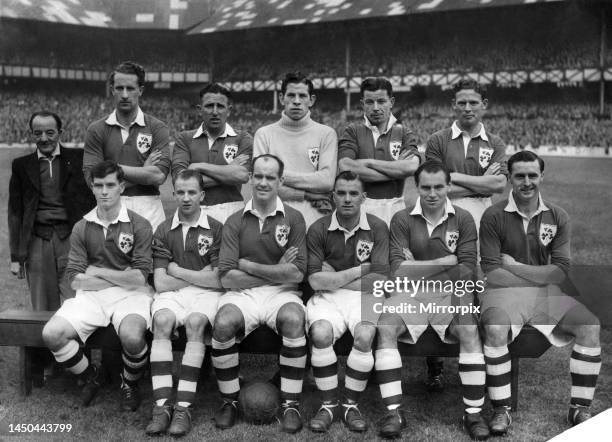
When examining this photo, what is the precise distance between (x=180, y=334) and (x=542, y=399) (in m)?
2.15

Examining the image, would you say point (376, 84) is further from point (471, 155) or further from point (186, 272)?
point (186, 272)

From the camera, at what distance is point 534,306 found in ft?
11.0

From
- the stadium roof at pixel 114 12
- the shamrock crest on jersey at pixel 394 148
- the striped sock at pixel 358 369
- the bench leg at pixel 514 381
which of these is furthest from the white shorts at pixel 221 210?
the bench leg at pixel 514 381

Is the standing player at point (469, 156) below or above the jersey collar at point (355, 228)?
above

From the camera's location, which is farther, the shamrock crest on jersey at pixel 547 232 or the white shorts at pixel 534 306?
the shamrock crest on jersey at pixel 547 232

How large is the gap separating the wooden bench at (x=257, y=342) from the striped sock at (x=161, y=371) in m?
0.24

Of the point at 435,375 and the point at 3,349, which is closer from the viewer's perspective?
the point at 435,375

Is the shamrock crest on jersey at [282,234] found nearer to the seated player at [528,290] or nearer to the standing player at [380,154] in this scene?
the standing player at [380,154]

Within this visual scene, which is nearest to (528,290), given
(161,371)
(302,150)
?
(302,150)

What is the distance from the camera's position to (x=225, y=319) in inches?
127

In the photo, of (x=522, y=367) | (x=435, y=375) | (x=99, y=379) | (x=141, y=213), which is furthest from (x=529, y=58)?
(x=99, y=379)

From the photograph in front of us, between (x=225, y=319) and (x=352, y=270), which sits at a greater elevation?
(x=352, y=270)

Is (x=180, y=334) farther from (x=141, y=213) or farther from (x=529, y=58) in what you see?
(x=529, y=58)

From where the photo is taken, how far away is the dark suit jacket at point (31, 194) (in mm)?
4043
